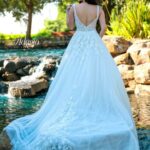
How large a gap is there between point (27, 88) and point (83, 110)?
7674 millimetres

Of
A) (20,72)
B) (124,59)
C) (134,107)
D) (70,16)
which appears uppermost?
(70,16)

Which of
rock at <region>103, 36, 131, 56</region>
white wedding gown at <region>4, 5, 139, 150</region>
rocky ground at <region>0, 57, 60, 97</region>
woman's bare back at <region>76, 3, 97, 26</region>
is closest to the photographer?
white wedding gown at <region>4, 5, 139, 150</region>

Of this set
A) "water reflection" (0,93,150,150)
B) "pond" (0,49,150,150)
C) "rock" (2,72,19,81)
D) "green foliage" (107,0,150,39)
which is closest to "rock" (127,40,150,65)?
"water reflection" (0,93,150,150)

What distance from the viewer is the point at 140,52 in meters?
13.7

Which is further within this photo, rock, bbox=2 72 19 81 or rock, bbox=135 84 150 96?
rock, bbox=2 72 19 81

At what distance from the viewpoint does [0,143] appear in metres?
5.84

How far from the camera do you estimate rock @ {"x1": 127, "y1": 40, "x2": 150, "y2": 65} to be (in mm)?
13492

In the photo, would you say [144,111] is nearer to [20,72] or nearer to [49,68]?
[49,68]

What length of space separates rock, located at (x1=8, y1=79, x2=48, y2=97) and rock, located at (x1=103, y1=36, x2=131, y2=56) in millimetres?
2609

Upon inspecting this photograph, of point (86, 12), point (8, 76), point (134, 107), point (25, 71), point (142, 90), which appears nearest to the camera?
point (86, 12)

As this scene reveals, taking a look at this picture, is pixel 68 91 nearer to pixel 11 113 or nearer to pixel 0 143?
pixel 0 143

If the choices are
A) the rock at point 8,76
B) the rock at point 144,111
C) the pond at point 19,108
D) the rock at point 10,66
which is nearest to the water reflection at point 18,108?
the pond at point 19,108

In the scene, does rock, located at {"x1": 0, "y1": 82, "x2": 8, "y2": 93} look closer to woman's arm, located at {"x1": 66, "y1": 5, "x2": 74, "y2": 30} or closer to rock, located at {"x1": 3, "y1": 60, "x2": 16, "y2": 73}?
rock, located at {"x1": 3, "y1": 60, "x2": 16, "y2": 73}

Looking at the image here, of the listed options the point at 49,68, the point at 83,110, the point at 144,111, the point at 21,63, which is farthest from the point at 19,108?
the point at 21,63
